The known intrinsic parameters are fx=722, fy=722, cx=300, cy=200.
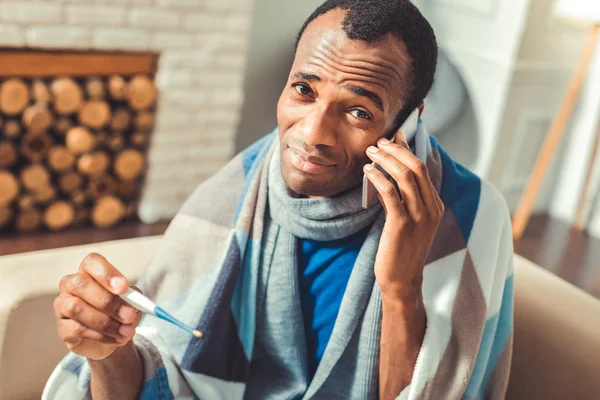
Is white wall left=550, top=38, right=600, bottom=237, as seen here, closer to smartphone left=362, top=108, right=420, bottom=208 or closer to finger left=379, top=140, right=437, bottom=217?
smartphone left=362, top=108, right=420, bottom=208

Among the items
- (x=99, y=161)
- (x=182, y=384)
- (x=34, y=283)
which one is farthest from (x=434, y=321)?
(x=99, y=161)

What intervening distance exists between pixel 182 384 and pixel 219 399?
0.07 metres

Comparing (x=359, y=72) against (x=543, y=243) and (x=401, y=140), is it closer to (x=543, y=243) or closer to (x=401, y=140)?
(x=401, y=140)

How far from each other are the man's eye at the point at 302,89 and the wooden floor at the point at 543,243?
1.79m

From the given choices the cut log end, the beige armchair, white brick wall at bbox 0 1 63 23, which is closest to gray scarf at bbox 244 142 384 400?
the beige armchair

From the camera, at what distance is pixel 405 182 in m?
0.97

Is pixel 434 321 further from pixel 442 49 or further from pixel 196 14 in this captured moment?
pixel 442 49

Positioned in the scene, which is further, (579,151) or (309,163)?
(579,151)

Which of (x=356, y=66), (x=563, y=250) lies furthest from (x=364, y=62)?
(x=563, y=250)

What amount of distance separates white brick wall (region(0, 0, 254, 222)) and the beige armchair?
4.42ft

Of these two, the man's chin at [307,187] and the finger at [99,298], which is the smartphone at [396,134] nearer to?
the man's chin at [307,187]

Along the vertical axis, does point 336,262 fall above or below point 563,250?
above

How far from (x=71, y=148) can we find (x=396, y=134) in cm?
185

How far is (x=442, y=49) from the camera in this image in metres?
3.49
